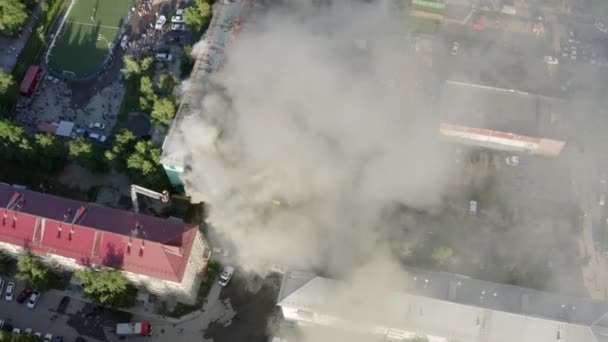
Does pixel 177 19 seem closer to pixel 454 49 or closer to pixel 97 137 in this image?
pixel 97 137

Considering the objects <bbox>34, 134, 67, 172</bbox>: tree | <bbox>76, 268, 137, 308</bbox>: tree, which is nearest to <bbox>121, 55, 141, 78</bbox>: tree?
<bbox>34, 134, 67, 172</bbox>: tree

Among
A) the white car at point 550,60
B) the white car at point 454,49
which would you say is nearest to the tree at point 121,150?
the white car at point 454,49

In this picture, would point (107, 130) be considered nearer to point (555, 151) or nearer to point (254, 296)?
point (254, 296)

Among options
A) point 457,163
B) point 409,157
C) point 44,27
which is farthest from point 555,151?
point 44,27

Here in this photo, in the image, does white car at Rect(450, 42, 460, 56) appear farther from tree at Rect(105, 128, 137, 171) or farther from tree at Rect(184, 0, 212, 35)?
tree at Rect(105, 128, 137, 171)

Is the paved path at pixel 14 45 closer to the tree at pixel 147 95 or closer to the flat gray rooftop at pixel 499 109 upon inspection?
the tree at pixel 147 95
